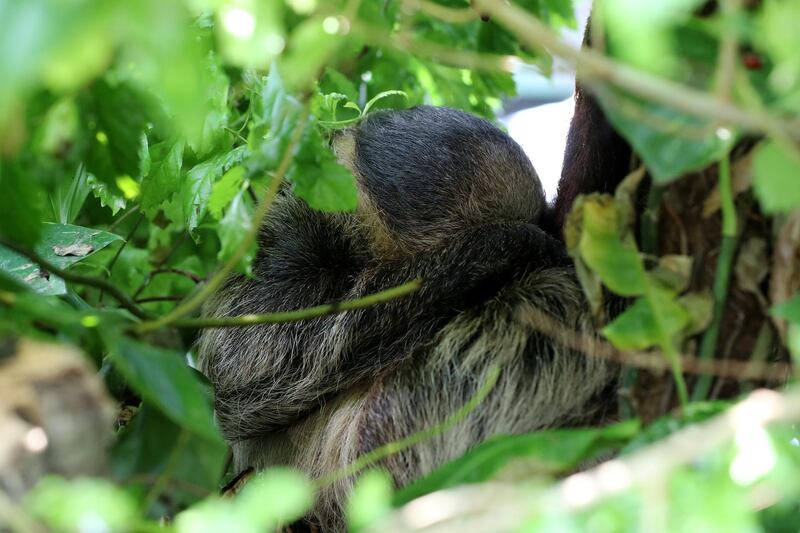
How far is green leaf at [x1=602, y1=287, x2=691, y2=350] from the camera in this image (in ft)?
3.49

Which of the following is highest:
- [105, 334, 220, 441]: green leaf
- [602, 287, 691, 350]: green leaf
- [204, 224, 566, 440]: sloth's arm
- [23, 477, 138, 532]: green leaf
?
[602, 287, 691, 350]: green leaf

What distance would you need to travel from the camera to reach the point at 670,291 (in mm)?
1114

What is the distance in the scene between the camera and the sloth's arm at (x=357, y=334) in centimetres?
186

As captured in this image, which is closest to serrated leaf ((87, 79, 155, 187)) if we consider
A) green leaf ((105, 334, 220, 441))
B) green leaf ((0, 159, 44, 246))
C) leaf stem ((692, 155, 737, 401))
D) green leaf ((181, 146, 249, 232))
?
green leaf ((0, 159, 44, 246))

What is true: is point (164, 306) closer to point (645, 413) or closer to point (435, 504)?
point (645, 413)

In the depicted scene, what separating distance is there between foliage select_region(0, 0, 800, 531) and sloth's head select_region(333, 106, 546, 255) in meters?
0.39

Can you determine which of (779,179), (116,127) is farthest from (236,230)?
(779,179)

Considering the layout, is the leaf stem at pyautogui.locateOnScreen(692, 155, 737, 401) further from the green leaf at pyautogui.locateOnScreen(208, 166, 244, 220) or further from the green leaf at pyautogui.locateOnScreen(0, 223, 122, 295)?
the green leaf at pyautogui.locateOnScreen(0, 223, 122, 295)

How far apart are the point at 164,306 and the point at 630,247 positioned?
5.45ft

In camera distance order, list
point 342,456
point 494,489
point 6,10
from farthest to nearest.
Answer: point 342,456, point 494,489, point 6,10

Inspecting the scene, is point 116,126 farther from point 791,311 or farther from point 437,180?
point 437,180

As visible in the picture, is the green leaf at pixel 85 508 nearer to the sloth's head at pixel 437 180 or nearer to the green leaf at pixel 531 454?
the green leaf at pixel 531 454

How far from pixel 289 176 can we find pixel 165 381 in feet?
1.54

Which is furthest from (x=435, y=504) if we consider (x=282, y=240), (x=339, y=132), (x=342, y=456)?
(x=339, y=132)
